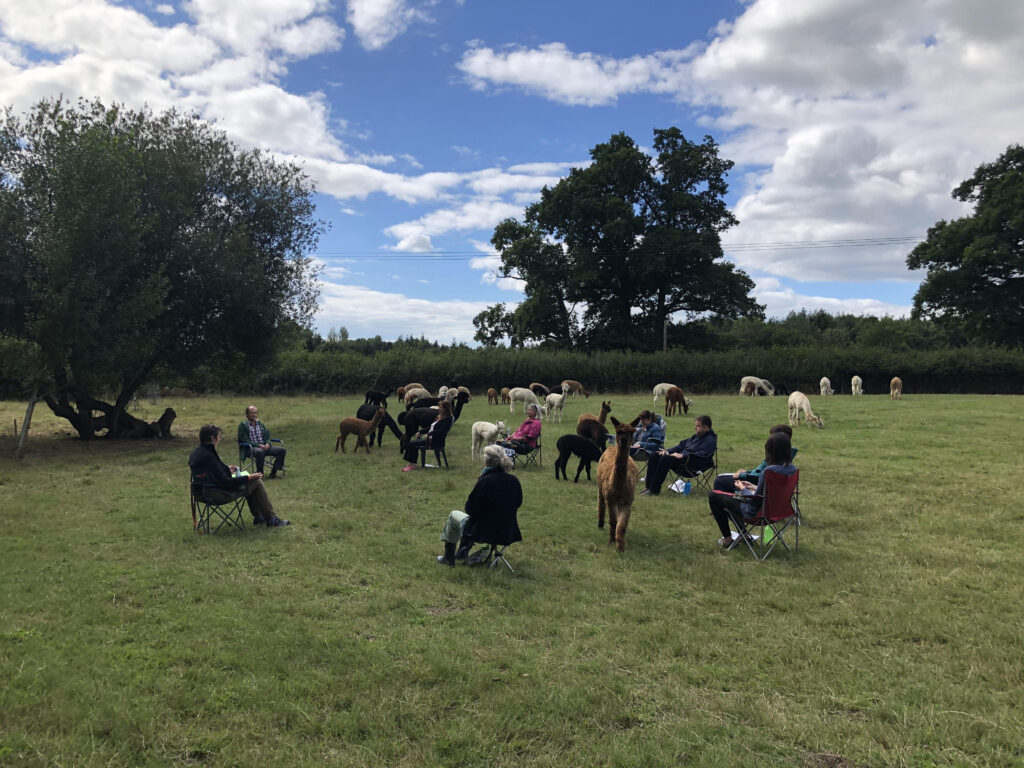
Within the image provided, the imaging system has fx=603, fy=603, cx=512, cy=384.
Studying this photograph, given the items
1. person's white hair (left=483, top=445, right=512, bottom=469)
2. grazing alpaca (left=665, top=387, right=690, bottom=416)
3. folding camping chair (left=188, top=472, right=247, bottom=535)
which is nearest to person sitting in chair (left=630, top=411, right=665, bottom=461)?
person's white hair (left=483, top=445, right=512, bottom=469)

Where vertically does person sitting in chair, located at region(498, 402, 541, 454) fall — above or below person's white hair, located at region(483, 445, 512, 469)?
below

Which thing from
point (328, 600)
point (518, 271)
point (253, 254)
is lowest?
point (328, 600)

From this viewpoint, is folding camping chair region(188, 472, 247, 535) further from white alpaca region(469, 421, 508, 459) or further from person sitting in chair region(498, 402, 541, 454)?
white alpaca region(469, 421, 508, 459)

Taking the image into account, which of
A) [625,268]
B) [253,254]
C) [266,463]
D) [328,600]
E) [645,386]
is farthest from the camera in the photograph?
[625,268]

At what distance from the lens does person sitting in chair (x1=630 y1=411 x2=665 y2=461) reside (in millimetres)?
10234

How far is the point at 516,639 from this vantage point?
4.64 metres

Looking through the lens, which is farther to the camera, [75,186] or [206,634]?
[75,186]

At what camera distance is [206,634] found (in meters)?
4.53

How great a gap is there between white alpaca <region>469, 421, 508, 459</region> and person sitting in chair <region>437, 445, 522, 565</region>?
6.45m

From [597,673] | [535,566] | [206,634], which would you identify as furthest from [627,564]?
[206,634]

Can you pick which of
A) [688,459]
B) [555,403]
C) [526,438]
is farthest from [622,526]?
[555,403]

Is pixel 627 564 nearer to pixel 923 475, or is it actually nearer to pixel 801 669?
pixel 801 669

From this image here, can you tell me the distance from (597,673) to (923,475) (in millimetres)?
9779

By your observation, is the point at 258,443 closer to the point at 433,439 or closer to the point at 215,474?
the point at 433,439
